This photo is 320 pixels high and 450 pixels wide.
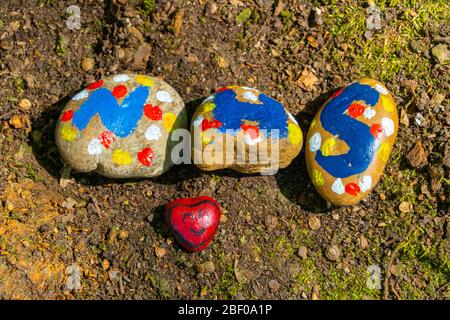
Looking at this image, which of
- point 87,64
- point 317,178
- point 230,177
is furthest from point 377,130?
point 87,64

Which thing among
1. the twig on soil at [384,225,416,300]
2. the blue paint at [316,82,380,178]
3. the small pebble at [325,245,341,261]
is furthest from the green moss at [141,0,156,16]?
the twig on soil at [384,225,416,300]

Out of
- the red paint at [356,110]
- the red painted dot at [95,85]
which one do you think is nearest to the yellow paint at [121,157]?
the red painted dot at [95,85]

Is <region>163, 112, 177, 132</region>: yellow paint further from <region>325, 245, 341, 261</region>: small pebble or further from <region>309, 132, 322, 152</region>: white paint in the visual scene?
<region>325, 245, 341, 261</region>: small pebble

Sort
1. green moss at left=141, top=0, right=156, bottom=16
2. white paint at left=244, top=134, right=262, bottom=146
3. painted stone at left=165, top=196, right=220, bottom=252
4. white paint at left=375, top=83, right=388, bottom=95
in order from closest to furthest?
white paint at left=244, top=134, right=262, bottom=146 < painted stone at left=165, top=196, right=220, bottom=252 < white paint at left=375, top=83, right=388, bottom=95 < green moss at left=141, top=0, right=156, bottom=16

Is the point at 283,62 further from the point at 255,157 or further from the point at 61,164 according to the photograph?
the point at 61,164

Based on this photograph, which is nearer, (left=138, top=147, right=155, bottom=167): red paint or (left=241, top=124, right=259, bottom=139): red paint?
(left=241, top=124, right=259, bottom=139): red paint

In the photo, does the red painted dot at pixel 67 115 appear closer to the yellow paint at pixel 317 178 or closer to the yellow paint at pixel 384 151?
the yellow paint at pixel 317 178

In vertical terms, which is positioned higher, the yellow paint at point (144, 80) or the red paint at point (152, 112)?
the yellow paint at point (144, 80)
